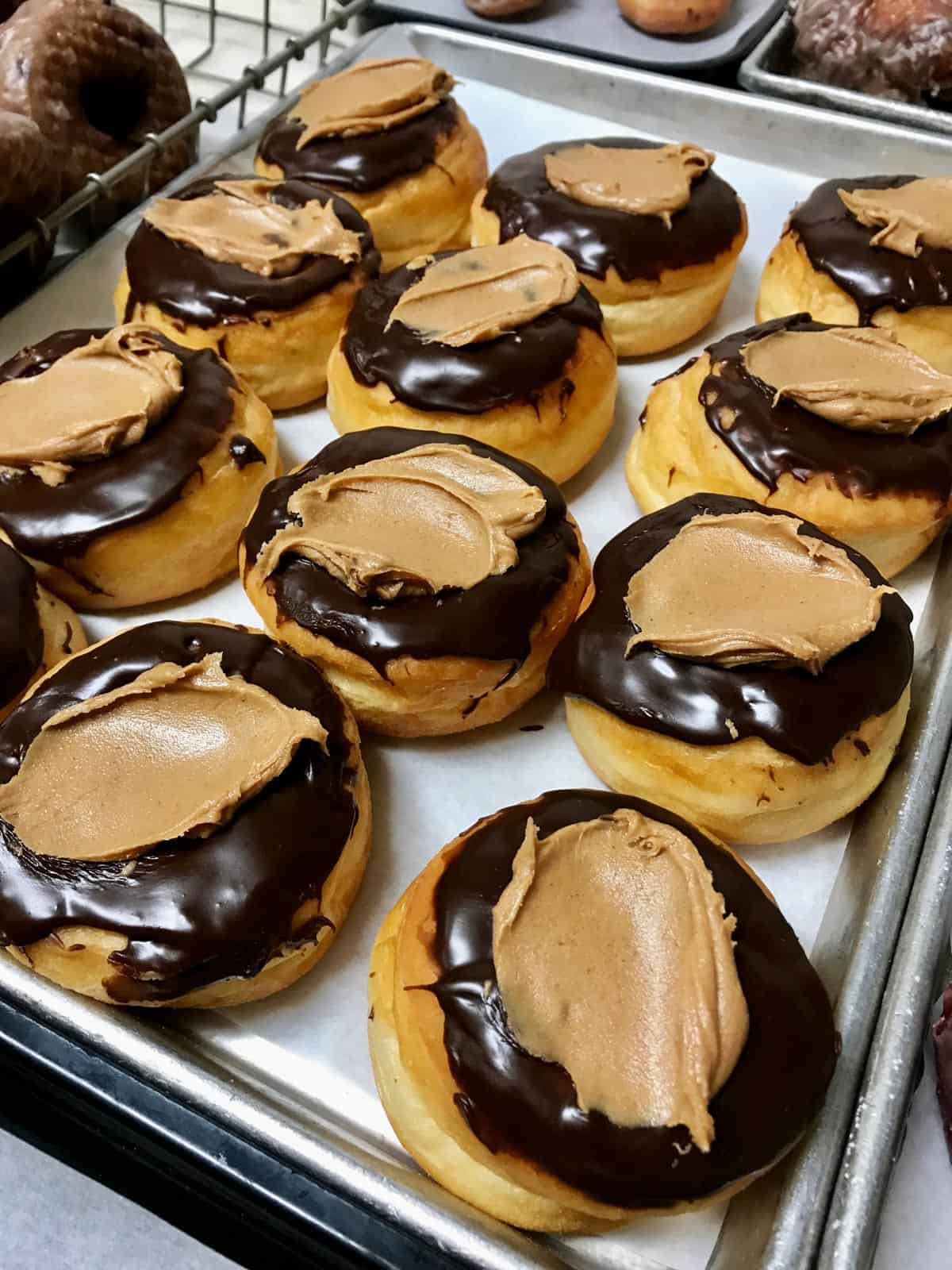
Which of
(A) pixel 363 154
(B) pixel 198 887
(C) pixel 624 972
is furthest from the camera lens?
A: (A) pixel 363 154

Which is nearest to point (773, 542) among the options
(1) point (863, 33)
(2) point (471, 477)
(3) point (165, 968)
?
(2) point (471, 477)

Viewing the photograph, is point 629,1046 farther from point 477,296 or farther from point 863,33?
point 863,33

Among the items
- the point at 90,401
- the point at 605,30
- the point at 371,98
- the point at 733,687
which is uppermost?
the point at 605,30

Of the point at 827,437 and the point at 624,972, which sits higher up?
the point at 827,437

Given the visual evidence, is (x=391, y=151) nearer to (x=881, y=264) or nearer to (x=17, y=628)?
(x=881, y=264)

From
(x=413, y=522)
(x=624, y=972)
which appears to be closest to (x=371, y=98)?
(x=413, y=522)

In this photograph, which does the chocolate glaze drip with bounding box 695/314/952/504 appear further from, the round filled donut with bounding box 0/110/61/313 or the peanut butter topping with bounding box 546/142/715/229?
the round filled donut with bounding box 0/110/61/313

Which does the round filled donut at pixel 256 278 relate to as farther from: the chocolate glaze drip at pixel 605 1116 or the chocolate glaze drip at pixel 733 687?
the chocolate glaze drip at pixel 605 1116

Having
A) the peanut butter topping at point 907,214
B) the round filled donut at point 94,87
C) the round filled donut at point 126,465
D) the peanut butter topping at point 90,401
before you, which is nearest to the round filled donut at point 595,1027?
the round filled donut at point 126,465
